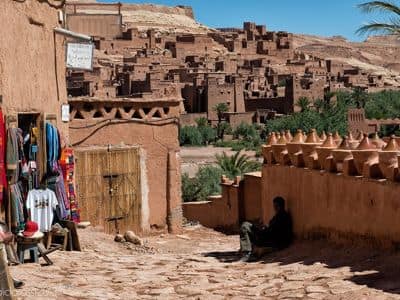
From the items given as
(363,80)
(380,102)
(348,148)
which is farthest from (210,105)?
(348,148)

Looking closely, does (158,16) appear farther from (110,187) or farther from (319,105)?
(110,187)

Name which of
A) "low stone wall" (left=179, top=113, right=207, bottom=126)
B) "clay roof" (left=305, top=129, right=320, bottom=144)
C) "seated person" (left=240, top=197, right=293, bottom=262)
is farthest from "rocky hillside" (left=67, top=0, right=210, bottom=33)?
"seated person" (left=240, top=197, right=293, bottom=262)

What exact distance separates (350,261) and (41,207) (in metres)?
3.19

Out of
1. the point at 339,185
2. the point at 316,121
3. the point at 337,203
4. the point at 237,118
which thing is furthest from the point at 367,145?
the point at 237,118

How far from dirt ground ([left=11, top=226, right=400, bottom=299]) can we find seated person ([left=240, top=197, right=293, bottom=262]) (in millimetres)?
190

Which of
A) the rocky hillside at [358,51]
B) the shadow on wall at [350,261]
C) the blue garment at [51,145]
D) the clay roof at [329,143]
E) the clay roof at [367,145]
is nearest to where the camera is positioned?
the shadow on wall at [350,261]

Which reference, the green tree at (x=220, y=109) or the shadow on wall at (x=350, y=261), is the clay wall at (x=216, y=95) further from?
the shadow on wall at (x=350, y=261)

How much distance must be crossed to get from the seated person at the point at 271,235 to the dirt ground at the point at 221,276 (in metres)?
0.19

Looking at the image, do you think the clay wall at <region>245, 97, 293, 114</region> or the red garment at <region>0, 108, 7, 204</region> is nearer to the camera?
the red garment at <region>0, 108, 7, 204</region>

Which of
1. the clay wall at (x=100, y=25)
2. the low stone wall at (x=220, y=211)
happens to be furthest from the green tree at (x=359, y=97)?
the low stone wall at (x=220, y=211)

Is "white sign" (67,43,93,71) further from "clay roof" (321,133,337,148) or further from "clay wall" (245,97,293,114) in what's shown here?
"clay wall" (245,97,293,114)

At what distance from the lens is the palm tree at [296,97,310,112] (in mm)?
46750

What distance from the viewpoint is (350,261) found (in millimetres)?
6352

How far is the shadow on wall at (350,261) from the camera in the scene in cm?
554
